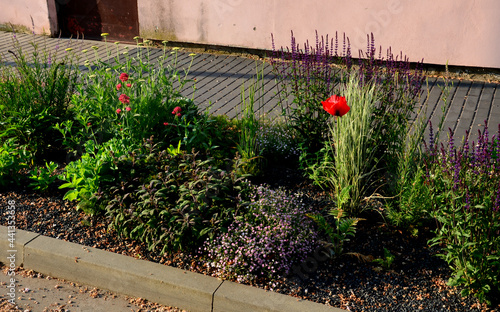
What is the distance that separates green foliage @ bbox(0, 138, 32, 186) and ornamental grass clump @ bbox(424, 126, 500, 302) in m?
3.70

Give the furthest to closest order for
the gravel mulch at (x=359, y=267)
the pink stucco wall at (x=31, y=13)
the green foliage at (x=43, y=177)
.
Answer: the pink stucco wall at (x=31, y=13), the green foliage at (x=43, y=177), the gravel mulch at (x=359, y=267)

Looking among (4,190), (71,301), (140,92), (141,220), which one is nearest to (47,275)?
(71,301)

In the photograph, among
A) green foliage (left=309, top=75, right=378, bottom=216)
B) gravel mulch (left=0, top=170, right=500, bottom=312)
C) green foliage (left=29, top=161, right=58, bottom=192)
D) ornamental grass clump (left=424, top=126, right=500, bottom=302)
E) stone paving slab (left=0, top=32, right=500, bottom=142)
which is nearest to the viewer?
ornamental grass clump (left=424, top=126, right=500, bottom=302)

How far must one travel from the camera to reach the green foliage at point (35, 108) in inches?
219

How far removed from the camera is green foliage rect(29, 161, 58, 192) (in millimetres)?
5020

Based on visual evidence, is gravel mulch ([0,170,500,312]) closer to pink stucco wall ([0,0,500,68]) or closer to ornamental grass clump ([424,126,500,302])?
ornamental grass clump ([424,126,500,302])

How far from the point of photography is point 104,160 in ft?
15.5

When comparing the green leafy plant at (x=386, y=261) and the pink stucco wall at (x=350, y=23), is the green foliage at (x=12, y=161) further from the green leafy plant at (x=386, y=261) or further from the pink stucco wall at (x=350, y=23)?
the pink stucco wall at (x=350, y=23)

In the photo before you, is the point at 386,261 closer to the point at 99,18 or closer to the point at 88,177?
the point at 88,177

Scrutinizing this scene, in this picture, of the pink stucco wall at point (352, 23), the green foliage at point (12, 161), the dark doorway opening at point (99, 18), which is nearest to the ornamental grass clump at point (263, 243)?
the green foliage at point (12, 161)

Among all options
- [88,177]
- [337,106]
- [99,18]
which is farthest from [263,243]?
[99,18]

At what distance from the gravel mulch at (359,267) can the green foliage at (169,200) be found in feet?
0.48

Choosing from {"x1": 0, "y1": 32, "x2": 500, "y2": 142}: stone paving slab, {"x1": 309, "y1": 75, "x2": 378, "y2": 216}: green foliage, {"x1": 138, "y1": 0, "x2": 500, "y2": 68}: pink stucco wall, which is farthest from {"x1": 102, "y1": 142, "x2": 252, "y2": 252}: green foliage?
{"x1": 138, "y1": 0, "x2": 500, "y2": 68}: pink stucco wall


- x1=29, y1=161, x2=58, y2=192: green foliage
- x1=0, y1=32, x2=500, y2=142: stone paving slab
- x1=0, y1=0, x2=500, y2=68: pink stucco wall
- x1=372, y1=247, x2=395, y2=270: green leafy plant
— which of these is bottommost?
x1=372, y1=247, x2=395, y2=270: green leafy plant
